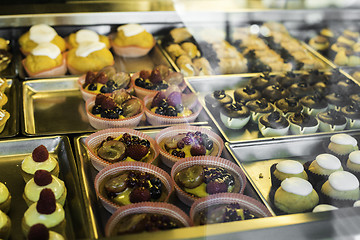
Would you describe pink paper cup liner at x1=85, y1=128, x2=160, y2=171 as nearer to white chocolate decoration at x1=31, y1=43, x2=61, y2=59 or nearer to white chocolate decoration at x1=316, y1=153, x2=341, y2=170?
white chocolate decoration at x1=316, y1=153, x2=341, y2=170

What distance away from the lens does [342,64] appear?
369 centimetres

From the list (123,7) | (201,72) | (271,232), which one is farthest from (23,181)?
(123,7)

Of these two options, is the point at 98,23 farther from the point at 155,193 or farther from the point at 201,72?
the point at 155,193

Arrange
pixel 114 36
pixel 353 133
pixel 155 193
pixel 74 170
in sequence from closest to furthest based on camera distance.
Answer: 1. pixel 155 193
2. pixel 74 170
3. pixel 353 133
4. pixel 114 36

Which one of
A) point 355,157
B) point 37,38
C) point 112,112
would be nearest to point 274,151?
point 355,157

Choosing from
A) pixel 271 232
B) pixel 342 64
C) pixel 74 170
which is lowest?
pixel 342 64

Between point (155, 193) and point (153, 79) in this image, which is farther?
point (153, 79)

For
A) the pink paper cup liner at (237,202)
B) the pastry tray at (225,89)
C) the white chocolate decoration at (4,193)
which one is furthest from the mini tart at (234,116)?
the white chocolate decoration at (4,193)

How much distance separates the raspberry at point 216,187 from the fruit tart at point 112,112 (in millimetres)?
819

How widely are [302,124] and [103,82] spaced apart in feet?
4.53

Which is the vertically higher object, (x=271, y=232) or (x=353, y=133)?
(x=271, y=232)

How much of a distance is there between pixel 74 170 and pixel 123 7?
1841 mm

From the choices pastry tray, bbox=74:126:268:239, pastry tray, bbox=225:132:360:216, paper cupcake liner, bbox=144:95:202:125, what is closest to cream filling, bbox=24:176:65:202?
pastry tray, bbox=74:126:268:239

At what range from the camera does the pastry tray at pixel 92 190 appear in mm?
1863
